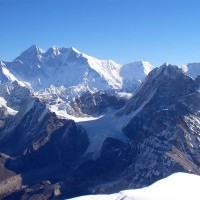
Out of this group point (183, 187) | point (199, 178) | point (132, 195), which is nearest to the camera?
point (132, 195)

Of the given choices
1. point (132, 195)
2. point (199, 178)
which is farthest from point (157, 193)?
point (199, 178)

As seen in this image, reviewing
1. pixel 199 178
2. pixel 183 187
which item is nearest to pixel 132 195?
pixel 183 187

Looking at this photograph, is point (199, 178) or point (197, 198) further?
point (199, 178)

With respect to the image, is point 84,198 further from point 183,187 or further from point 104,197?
point 183,187

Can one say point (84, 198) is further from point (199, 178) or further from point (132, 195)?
point (199, 178)

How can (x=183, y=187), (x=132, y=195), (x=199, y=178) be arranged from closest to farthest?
1. (x=132, y=195)
2. (x=183, y=187)
3. (x=199, y=178)

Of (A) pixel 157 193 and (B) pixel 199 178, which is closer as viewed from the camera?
(A) pixel 157 193
